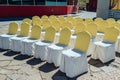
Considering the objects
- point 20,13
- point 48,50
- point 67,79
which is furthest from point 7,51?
point 20,13

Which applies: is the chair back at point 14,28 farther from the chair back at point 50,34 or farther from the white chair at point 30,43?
the chair back at point 50,34

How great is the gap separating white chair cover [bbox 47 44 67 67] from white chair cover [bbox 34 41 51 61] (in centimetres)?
27

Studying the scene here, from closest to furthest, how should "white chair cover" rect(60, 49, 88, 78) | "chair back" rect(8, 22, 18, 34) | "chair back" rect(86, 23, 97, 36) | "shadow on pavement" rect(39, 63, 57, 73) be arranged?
1. "white chair cover" rect(60, 49, 88, 78)
2. "shadow on pavement" rect(39, 63, 57, 73)
3. "chair back" rect(86, 23, 97, 36)
4. "chair back" rect(8, 22, 18, 34)

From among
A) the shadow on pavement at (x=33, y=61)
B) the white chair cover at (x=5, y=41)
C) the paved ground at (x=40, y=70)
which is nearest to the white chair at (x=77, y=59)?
the paved ground at (x=40, y=70)

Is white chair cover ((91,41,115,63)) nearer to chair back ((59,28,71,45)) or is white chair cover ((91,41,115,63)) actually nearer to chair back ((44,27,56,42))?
chair back ((59,28,71,45))

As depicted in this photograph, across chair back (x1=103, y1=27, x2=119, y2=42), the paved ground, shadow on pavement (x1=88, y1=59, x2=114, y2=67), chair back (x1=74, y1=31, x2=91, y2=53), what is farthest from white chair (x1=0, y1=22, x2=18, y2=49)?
chair back (x1=103, y1=27, x2=119, y2=42)

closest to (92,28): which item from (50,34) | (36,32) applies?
(50,34)

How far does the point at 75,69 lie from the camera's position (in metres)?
5.28

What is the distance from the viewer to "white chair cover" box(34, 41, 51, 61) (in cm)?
645

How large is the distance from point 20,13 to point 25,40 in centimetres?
1101

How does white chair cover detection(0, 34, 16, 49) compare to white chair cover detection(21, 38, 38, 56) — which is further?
white chair cover detection(0, 34, 16, 49)

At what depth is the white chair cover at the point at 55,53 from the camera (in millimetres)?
5936

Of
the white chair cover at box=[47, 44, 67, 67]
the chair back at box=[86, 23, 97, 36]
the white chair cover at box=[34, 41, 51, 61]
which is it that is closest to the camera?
the white chair cover at box=[47, 44, 67, 67]

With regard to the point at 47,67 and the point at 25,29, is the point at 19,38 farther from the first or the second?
the point at 47,67
